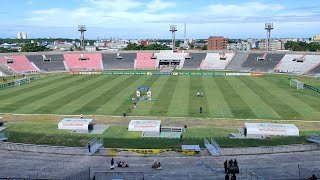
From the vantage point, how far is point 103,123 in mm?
45250

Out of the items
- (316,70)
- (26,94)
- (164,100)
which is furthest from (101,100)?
(316,70)

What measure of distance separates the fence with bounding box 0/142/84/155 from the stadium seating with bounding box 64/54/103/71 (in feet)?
278

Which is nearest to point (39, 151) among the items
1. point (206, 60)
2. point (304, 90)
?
point (304, 90)

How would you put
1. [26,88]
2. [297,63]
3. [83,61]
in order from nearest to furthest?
1. [26,88]
2. [297,63]
3. [83,61]

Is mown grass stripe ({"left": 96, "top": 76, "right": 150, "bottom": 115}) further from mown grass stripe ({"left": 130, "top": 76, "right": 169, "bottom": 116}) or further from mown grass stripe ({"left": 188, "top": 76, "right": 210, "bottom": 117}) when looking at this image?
mown grass stripe ({"left": 188, "top": 76, "right": 210, "bottom": 117})

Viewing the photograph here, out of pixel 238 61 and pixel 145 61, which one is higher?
pixel 238 61

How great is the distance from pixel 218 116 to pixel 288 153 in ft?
60.5

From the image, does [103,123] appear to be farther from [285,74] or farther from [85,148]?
[285,74]

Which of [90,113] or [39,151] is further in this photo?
[90,113]

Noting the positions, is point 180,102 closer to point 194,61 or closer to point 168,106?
point 168,106

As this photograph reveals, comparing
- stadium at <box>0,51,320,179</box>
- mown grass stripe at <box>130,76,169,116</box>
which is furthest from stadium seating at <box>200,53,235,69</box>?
mown grass stripe at <box>130,76,169,116</box>

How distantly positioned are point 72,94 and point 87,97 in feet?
15.4

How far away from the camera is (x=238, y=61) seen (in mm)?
119500

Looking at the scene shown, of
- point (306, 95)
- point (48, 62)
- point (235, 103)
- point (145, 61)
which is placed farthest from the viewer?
point (145, 61)
